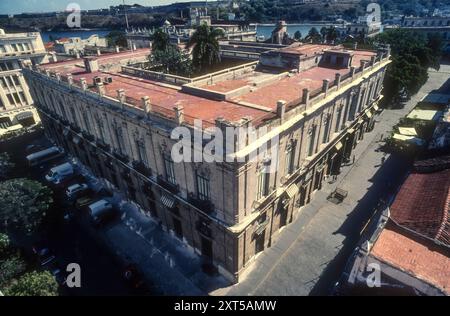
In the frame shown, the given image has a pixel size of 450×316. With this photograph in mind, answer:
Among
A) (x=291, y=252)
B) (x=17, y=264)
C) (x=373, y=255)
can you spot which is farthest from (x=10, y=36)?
(x=373, y=255)

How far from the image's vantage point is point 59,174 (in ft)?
119

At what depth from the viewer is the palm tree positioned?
1631 inches

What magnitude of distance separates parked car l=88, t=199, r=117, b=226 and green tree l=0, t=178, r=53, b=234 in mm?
4796

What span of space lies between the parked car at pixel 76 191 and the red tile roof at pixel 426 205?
1292 inches

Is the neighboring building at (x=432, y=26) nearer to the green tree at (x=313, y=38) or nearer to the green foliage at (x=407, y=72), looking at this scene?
the green tree at (x=313, y=38)

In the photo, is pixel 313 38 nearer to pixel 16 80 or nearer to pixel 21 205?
pixel 16 80

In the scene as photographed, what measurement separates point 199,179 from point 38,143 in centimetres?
4050

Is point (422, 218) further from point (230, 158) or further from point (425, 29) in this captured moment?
point (425, 29)

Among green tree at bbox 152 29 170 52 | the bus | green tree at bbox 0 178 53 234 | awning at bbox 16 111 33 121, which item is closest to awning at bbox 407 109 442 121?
green tree at bbox 152 29 170 52

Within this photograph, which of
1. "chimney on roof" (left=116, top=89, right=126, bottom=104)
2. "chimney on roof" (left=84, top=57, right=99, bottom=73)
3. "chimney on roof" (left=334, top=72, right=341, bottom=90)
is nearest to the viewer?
"chimney on roof" (left=116, top=89, right=126, bottom=104)

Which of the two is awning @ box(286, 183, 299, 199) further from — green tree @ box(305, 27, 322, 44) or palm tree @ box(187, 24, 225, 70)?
green tree @ box(305, 27, 322, 44)

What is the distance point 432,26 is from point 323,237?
142687 millimetres

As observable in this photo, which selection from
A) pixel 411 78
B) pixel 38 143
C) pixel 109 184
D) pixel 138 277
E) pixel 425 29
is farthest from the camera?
pixel 425 29

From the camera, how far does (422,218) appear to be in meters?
21.1
